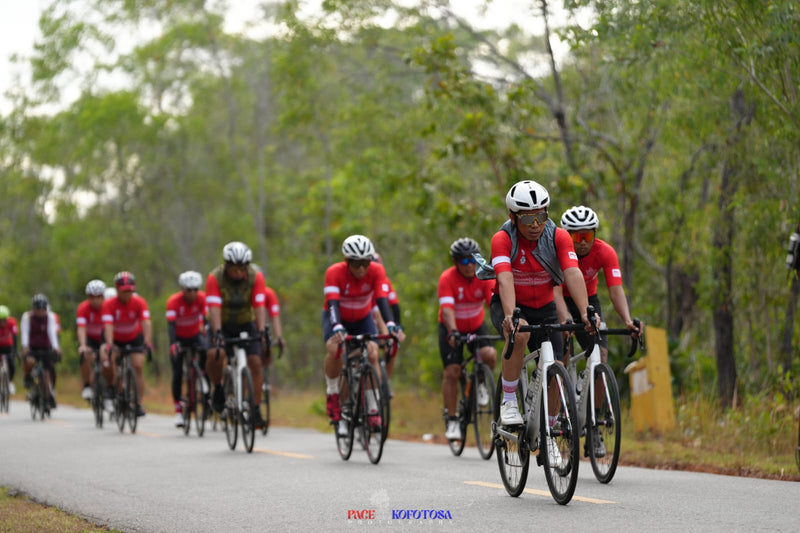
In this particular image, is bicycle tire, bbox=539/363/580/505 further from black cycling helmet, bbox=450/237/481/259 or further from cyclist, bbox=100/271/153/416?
cyclist, bbox=100/271/153/416

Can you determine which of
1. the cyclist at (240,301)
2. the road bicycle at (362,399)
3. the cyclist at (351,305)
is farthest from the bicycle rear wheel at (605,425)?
the cyclist at (240,301)

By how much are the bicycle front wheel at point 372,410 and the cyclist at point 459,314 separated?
131cm

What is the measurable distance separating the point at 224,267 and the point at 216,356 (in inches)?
59.6

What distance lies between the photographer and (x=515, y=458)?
8.93 m

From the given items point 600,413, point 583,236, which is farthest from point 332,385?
point 600,413

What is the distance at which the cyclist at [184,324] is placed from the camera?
17.9 m

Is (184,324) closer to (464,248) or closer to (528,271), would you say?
(464,248)

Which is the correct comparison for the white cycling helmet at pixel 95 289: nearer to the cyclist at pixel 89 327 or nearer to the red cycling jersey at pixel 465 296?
the cyclist at pixel 89 327

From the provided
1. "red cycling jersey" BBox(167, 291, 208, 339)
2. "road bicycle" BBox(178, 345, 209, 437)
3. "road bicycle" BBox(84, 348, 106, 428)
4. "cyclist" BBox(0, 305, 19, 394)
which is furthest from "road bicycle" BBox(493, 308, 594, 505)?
"cyclist" BBox(0, 305, 19, 394)

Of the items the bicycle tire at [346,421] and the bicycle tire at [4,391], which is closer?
the bicycle tire at [346,421]

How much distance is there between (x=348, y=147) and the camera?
28.2 metres

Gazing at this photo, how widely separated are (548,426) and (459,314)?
18.0 ft

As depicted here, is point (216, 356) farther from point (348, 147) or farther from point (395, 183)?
point (348, 147)

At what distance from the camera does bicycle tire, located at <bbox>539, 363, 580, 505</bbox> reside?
8.12m
